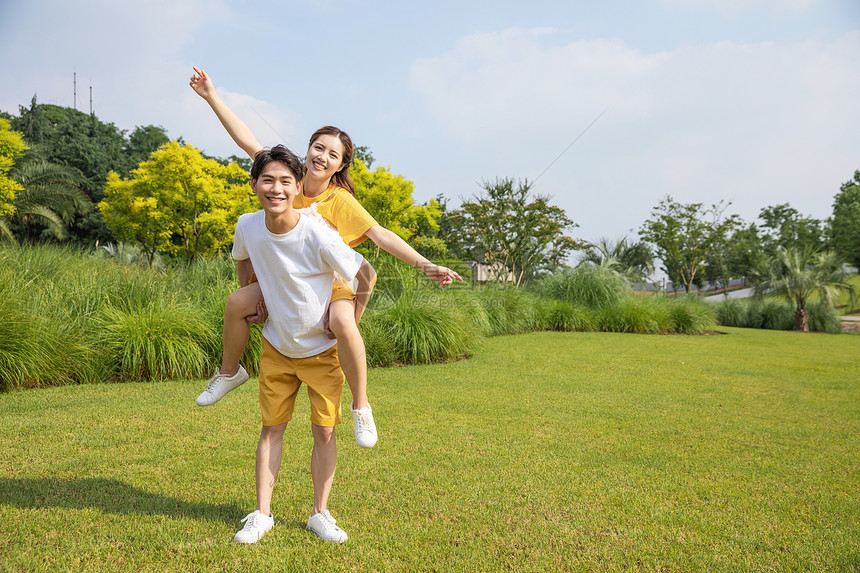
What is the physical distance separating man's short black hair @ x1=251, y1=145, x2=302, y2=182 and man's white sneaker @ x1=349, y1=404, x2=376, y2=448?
1.04 meters

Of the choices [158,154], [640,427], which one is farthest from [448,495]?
[158,154]

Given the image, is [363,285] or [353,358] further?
[363,285]

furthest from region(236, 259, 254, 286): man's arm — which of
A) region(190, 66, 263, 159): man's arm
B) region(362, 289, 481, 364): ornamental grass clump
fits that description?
region(362, 289, 481, 364): ornamental grass clump

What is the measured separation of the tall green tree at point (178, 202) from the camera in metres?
19.1

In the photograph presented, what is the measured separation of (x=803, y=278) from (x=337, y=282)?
2028 centimetres

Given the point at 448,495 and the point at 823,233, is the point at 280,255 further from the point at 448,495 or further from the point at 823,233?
the point at 823,233

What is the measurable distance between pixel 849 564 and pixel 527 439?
2100mm

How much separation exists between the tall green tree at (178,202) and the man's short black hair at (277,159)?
17834 mm

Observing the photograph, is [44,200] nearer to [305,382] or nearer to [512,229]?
[512,229]

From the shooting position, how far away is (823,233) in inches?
1596

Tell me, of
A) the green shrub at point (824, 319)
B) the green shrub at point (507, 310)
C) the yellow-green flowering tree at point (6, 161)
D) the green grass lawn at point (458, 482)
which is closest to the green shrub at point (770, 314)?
the green shrub at point (824, 319)

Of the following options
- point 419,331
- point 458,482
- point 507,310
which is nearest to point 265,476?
point 458,482

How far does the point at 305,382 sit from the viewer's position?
95.4 inches

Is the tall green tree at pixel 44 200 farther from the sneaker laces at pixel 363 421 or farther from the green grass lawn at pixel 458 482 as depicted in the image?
the sneaker laces at pixel 363 421
